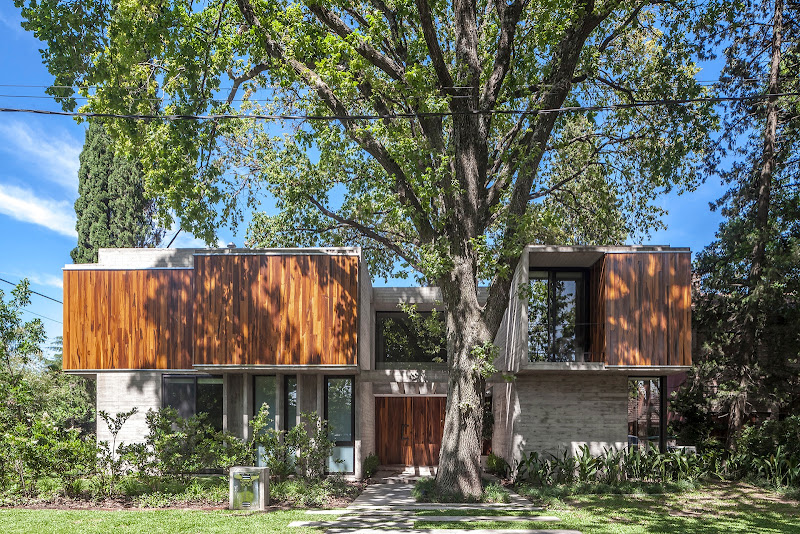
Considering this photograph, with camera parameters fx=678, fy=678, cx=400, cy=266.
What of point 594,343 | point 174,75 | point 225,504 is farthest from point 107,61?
point 594,343

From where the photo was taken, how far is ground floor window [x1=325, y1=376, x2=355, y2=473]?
15438 millimetres

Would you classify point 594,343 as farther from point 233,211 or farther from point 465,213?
point 233,211

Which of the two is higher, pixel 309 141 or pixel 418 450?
pixel 309 141

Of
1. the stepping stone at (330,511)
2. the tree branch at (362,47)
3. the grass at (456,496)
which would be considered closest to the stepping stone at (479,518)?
the stepping stone at (330,511)

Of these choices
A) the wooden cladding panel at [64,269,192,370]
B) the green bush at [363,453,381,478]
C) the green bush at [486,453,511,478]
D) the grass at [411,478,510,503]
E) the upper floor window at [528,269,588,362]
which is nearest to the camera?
the grass at [411,478,510,503]

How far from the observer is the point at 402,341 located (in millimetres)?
19797

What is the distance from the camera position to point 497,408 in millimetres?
18891

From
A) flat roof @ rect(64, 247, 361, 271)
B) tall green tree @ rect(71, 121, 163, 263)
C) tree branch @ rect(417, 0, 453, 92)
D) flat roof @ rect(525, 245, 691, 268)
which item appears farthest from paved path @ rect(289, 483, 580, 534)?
tall green tree @ rect(71, 121, 163, 263)

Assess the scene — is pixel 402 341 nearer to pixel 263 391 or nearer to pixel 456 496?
pixel 263 391

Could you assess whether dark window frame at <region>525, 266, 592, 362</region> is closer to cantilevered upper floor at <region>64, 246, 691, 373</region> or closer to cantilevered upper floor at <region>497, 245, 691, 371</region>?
cantilevered upper floor at <region>64, 246, 691, 373</region>

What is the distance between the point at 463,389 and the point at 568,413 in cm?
361

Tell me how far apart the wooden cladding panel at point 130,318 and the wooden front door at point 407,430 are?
8020 millimetres

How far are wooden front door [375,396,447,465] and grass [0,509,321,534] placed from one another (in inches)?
429

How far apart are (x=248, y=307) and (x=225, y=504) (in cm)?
419
